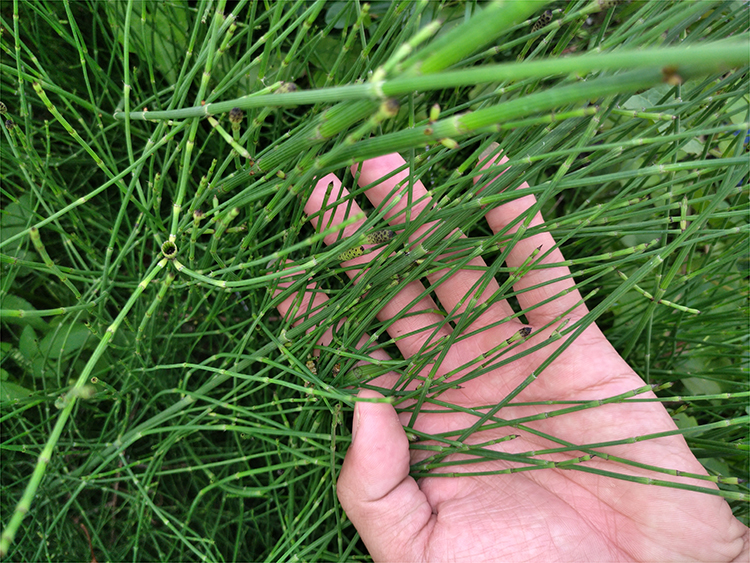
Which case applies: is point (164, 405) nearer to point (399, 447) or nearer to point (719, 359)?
point (399, 447)

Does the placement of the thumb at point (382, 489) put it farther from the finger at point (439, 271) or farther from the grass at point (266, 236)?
the finger at point (439, 271)

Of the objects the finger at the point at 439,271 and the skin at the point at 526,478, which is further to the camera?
the finger at the point at 439,271

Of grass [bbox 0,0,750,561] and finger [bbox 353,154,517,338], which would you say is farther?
finger [bbox 353,154,517,338]

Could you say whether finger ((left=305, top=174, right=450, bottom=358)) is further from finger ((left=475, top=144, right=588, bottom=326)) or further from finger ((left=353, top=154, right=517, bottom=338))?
finger ((left=475, top=144, right=588, bottom=326))

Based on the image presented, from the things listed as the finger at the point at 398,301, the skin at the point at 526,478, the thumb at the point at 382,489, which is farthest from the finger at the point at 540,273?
the thumb at the point at 382,489

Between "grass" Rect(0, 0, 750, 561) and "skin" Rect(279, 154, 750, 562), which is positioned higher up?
"grass" Rect(0, 0, 750, 561)

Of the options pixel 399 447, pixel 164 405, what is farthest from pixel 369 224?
pixel 164 405

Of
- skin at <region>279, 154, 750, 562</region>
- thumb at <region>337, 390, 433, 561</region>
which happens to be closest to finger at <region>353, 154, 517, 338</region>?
skin at <region>279, 154, 750, 562</region>
